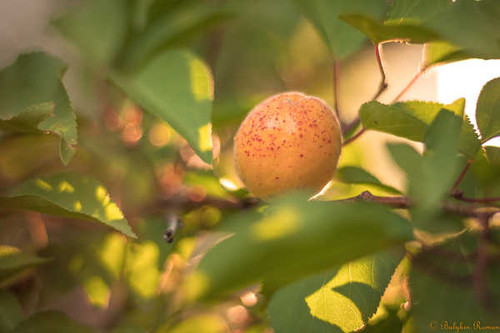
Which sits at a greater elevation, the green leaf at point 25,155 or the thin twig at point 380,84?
the thin twig at point 380,84

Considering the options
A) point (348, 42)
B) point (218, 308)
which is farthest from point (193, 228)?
point (348, 42)

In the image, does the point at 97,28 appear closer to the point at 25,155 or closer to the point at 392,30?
the point at 25,155

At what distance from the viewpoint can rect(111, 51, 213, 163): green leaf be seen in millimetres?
316

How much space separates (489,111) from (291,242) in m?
0.23

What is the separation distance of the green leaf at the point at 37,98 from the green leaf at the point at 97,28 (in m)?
0.12

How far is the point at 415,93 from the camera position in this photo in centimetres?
89

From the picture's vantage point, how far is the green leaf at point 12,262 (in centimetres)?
37

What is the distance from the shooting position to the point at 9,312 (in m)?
0.39

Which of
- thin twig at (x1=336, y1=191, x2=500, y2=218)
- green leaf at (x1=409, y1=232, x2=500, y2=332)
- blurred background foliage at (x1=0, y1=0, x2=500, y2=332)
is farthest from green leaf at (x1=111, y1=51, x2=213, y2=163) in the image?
green leaf at (x1=409, y1=232, x2=500, y2=332)

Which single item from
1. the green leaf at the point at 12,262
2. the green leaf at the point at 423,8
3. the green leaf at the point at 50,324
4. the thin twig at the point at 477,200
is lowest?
the green leaf at the point at 50,324

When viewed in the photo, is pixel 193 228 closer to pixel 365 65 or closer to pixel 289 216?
pixel 289 216

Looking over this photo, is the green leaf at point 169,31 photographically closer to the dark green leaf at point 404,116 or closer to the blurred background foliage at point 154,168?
the blurred background foliage at point 154,168

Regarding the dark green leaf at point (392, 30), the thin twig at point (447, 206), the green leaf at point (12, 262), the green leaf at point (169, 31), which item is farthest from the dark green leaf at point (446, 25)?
the green leaf at point (12, 262)

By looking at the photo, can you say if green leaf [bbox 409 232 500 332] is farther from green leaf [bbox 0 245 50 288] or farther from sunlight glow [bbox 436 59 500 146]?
green leaf [bbox 0 245 50 288]
